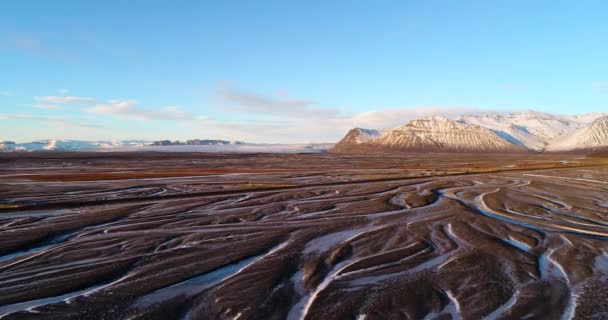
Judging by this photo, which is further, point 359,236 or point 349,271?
point 359,236

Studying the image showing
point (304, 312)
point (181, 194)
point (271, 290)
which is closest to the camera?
point (304, 312)

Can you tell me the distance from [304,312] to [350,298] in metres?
1.27

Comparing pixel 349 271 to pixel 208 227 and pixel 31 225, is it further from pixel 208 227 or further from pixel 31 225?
pixel 31 225

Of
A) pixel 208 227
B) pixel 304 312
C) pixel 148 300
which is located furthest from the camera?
pixel 208 227

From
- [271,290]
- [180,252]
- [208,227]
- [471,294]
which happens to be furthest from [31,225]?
[471,294]

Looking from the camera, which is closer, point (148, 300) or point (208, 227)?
point (148, 300)

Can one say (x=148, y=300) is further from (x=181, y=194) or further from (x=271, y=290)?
(x=181, y=194)

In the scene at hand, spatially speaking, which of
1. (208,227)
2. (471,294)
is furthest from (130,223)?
(471,294)

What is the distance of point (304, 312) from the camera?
838 centimetres

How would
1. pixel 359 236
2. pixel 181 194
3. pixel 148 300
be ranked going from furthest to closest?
pixel 181 194 < pixel 359 236 < pixel 148 300

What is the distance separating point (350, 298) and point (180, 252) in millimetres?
6374

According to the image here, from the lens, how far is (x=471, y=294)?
30.9ft

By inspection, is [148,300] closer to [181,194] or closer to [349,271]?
[349,271]

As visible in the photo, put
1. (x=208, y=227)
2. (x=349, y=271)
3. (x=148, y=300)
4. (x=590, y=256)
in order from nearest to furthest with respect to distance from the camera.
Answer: (x=148, y=300) → (x=349, y=271) → (x=590, y=256) → (x=208, y=227)
